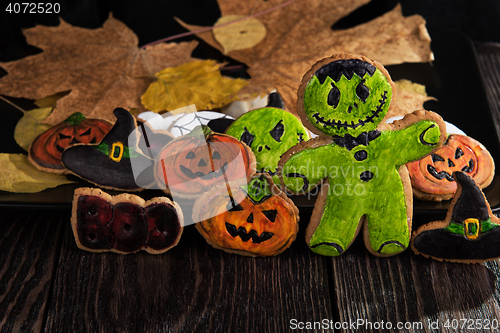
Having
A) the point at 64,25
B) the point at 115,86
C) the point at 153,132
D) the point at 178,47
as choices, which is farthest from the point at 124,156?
the point at 64,25

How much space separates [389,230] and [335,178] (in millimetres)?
108

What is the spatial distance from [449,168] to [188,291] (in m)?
0.43

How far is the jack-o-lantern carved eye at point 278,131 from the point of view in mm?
707

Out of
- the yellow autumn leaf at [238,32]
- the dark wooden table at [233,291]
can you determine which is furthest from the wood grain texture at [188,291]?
the yellow autumn leaf at [238,32]

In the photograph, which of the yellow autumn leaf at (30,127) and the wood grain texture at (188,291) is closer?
the wood grain texture at (188,291)

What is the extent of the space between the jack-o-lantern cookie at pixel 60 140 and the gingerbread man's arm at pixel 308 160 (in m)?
0.33

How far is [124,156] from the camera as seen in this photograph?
0.73 meters

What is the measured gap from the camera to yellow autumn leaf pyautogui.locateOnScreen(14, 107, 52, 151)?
845 millimetres

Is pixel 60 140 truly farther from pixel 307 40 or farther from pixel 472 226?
pixel 472 226

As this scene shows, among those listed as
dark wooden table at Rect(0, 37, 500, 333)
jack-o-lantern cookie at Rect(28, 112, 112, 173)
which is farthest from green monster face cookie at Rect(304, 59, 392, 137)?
jack-o-lantern cookie at Rect(28, 112, 112, 173)

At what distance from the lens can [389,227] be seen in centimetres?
66

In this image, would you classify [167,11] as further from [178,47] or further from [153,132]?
[153,132]

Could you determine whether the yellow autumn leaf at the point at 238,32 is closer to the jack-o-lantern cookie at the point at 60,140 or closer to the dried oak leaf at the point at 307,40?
the dried oak leaf at the point at 307,40

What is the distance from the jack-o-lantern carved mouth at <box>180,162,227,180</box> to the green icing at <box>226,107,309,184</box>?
0.19ft
